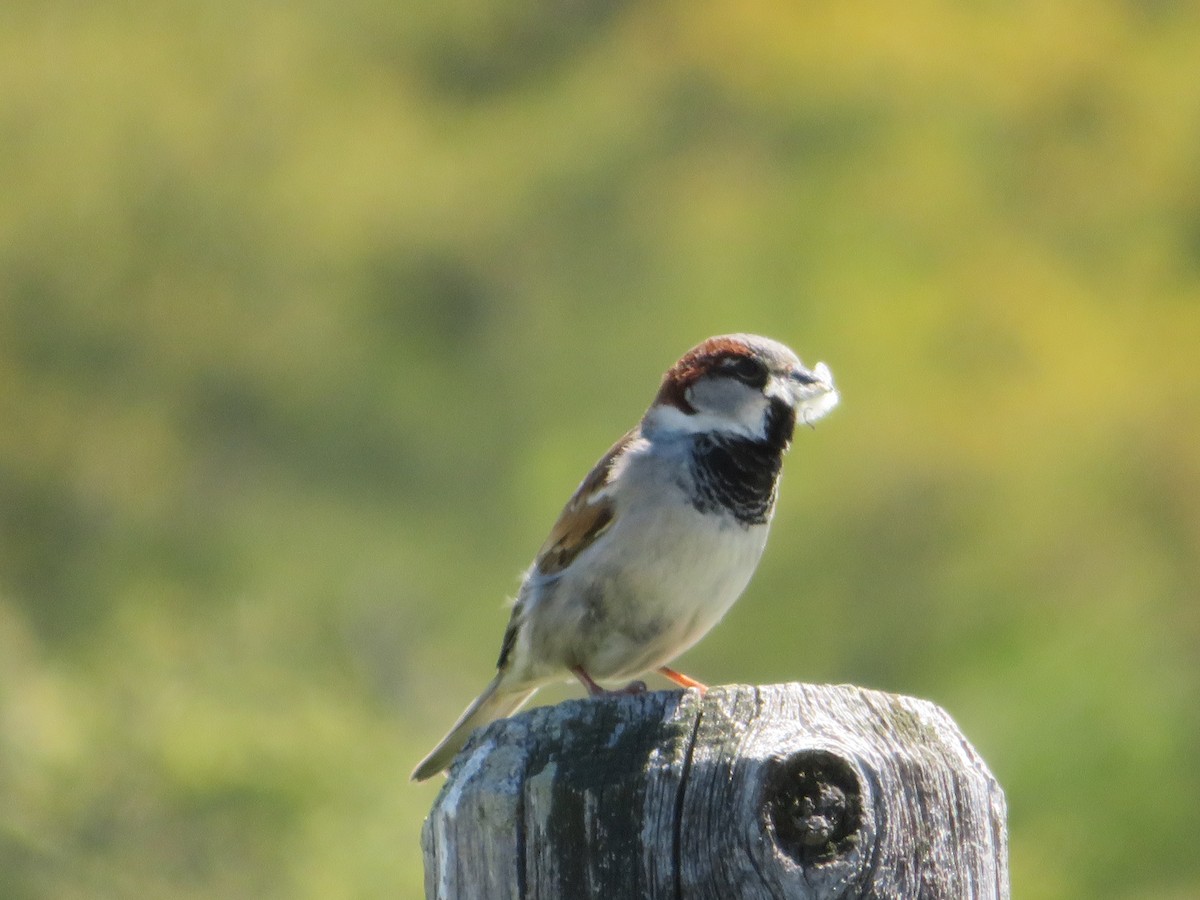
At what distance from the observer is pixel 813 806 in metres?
1.67

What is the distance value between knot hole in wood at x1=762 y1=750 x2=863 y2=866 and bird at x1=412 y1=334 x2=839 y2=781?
57.9 inches

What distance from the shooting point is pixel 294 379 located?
9531 mm

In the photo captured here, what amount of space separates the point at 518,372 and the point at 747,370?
6.19 meters

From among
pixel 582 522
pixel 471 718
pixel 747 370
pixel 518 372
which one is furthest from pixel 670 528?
pixel 518 372

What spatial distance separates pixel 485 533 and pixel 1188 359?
159 inches

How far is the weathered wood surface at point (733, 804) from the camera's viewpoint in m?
1.67

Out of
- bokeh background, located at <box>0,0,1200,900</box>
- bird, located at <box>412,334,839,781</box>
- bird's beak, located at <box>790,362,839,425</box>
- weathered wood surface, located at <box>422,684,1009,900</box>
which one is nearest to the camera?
weathered wood surface, located at <box>422,684,1009,900</box>

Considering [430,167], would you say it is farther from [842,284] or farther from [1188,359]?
[1188,359]

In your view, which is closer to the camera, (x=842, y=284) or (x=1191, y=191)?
(x=842, y=284)

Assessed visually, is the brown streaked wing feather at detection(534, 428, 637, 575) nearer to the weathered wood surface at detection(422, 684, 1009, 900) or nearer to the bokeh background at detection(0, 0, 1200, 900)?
the weathered wood surface at detection(422, 684, 1009, 900)

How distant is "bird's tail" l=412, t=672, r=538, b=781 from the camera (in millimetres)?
3383

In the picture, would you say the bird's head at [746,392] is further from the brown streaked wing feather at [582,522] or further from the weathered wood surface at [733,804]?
the weathered wood surface at [733,804]

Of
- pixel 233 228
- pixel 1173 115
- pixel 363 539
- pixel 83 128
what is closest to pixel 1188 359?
pixel 1173 115

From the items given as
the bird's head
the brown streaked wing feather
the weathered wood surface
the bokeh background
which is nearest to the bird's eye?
the bird's head
